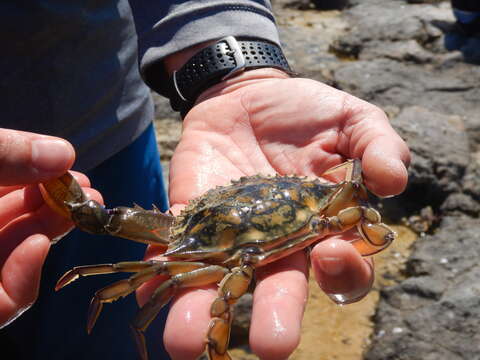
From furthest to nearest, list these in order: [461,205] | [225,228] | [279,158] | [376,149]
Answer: [461,205] → [279,158] → [225,228] → [376,149]

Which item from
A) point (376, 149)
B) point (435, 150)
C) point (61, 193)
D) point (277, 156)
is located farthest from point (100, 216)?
point (435, 150)

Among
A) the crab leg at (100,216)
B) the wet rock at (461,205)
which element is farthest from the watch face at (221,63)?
the wet rock at (461,205)

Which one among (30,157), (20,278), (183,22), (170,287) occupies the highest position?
(30,157)

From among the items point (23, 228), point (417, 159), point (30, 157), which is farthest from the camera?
point (417, 159)

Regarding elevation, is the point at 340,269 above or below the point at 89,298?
above

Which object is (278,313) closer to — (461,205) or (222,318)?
(222,318)

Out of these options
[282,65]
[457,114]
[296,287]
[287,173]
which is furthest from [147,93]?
[457,114]

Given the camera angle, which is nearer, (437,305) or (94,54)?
(94,54)
